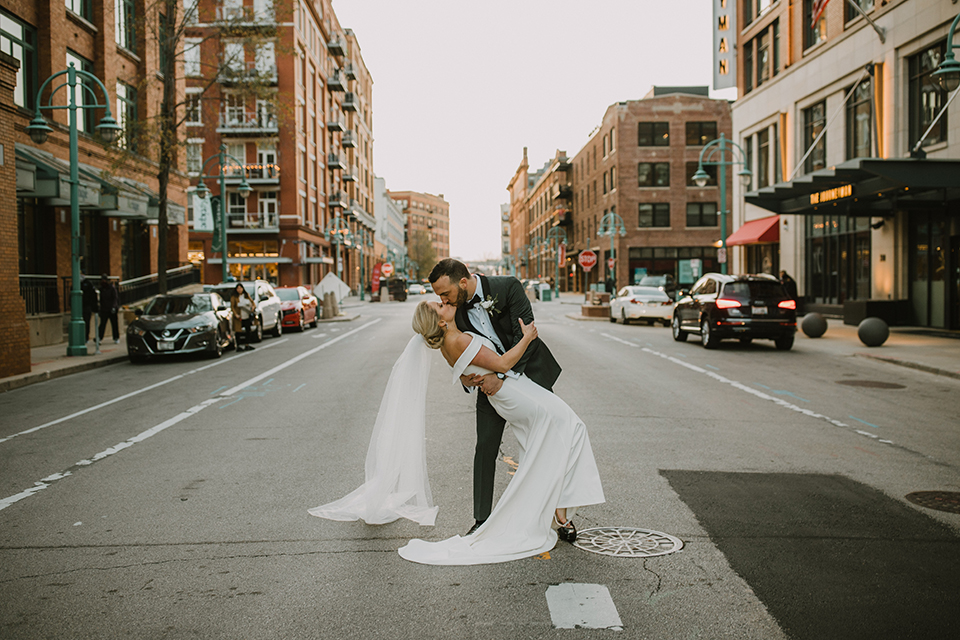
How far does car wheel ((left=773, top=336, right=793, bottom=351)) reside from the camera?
1781cm

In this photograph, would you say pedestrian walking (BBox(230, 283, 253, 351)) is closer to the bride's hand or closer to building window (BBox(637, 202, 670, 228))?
the bride's hand

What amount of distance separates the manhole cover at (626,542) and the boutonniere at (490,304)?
1.50 meters

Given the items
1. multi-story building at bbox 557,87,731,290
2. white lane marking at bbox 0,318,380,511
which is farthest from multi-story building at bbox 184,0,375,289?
white lane marking at bbox 0,318,380,511

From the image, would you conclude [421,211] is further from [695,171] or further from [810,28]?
[810,28]

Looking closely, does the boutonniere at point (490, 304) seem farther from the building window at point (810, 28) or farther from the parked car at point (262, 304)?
the building window at point (810, 28)

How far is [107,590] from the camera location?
3998 millimetres

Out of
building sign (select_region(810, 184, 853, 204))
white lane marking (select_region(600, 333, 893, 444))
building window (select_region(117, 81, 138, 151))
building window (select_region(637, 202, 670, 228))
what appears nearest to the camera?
white lane marking (select_region(600, 333, 893, 444))

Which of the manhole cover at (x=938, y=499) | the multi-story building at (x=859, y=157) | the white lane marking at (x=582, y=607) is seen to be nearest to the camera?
the white lane marking at (x=582, y=607)

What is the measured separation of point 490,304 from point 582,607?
5.82ft

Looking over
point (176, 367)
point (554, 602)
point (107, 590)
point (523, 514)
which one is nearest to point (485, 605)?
point (554, 602)

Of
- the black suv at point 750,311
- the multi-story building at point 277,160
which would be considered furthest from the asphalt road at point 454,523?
the multi-story building at point 277,160

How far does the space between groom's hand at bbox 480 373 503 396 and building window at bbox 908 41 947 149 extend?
21661 mm

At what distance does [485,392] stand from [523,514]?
740 mm

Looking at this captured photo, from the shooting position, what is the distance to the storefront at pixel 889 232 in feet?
59.9
